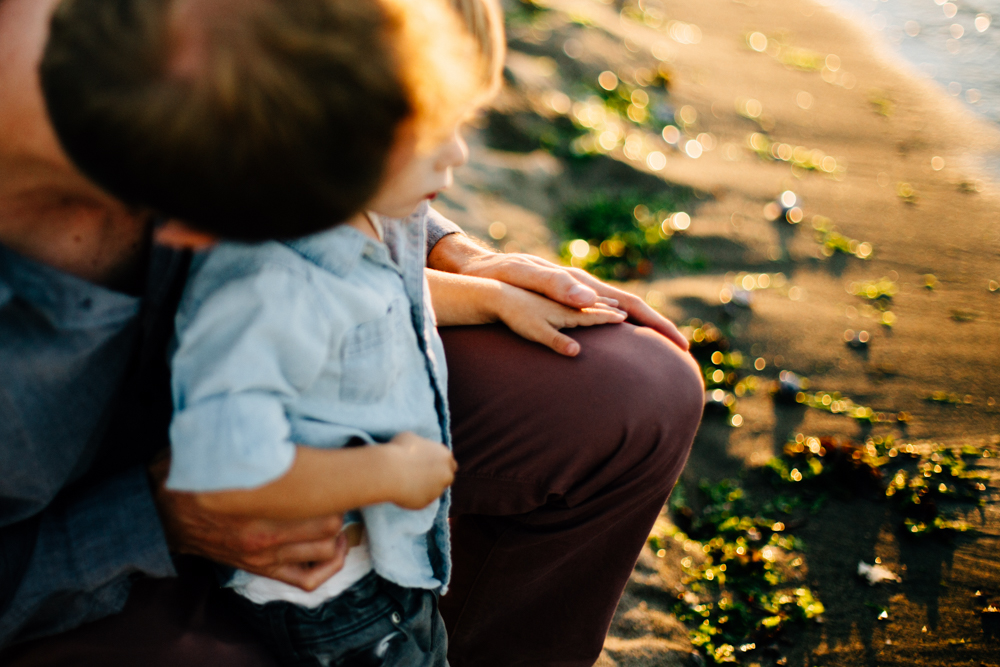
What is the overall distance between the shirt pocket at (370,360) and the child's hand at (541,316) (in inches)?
15.7

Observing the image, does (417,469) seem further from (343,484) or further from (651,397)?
(651,397)

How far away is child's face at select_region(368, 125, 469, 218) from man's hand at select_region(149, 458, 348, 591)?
1.84 ft

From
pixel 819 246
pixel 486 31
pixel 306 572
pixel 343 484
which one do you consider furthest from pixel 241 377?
pixel 819 246

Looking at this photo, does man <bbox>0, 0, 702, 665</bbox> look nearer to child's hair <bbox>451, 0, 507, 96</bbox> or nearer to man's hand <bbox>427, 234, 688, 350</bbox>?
man's hand <bbox>427, 234, 688, 350</bbox>

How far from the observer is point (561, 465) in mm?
1638

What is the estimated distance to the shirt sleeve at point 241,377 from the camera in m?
1.05

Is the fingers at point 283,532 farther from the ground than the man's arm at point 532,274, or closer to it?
closer to it

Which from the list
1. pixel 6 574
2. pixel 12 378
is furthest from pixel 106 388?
pixel 6 574

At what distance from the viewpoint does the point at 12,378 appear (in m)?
1.16

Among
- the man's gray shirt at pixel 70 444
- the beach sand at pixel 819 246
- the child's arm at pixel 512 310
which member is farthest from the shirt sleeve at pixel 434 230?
the beach sand at pixel 819 246

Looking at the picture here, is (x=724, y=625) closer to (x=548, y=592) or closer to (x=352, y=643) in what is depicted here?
(x=548, y=592)

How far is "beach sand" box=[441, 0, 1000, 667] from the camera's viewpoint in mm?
2121

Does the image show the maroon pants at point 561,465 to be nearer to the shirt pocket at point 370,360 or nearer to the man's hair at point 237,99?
the shirt pocket at point 370,360

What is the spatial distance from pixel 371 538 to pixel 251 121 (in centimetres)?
81
